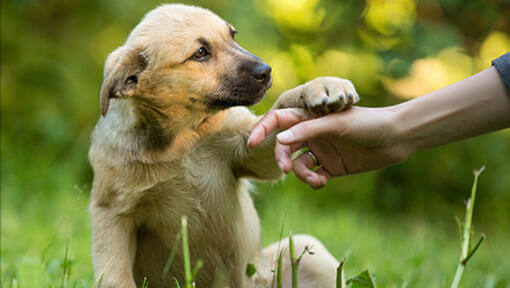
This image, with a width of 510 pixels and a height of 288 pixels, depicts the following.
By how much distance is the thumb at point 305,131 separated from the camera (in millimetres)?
2622

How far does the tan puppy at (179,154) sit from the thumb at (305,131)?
0.51 m

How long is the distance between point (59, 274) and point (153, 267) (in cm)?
65

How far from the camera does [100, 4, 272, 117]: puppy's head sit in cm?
333

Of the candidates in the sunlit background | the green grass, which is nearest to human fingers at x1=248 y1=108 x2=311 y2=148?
the green grass

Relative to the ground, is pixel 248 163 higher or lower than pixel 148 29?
lower

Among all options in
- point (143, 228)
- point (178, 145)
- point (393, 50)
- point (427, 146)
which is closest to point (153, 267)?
point (143, 228)

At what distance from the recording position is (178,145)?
132 inches

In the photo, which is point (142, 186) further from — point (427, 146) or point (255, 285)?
point (427, 146)

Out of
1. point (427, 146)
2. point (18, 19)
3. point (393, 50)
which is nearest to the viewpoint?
point (427, 146)

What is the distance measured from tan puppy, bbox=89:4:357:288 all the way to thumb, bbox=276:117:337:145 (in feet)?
1.69

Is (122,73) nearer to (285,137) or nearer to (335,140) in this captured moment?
(285,137)

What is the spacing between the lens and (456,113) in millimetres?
2654

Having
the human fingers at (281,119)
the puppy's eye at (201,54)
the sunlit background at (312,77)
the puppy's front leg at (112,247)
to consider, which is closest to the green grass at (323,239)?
the sunlit background at (312,77)

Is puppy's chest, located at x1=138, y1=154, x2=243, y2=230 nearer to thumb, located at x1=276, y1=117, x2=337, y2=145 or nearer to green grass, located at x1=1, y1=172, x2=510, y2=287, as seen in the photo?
green grass, located at x1=1, y1=172, x2=510, y2=287
